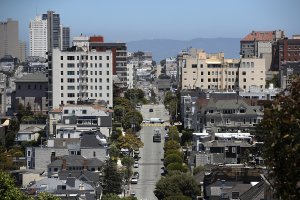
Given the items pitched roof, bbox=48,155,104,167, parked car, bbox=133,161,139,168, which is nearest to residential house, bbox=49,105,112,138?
parked car, bbox=133,161,139,168

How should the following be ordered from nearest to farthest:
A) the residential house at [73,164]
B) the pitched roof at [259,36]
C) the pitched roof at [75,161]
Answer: the residential house at [73,164] < the pitched roof at [75,161] < the pitched roof at [259,36]

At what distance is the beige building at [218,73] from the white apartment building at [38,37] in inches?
3180

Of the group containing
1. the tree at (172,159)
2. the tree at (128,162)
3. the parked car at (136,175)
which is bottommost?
the parked car at (136,175)

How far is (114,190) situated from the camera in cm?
2850

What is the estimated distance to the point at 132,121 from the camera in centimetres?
4641

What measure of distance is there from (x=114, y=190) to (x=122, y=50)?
4594 centimetres

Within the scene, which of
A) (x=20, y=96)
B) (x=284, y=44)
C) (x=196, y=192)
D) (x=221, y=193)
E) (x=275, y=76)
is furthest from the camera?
(x=284, y=44)

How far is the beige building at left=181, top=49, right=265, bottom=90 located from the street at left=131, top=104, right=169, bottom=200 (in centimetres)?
1117

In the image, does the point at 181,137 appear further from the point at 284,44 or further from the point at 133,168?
the point at 284,44

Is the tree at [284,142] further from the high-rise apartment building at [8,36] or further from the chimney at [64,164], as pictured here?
the high-rise apartment building at [8,36]

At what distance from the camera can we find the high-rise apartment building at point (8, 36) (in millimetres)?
138125

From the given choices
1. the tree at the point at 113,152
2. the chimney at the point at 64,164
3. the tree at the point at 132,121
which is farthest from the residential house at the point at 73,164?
the tree at the point at 132,121

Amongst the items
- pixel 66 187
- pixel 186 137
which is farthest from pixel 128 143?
pixel 66 187

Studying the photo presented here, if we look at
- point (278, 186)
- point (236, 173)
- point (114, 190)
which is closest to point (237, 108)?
point (114, 190)
